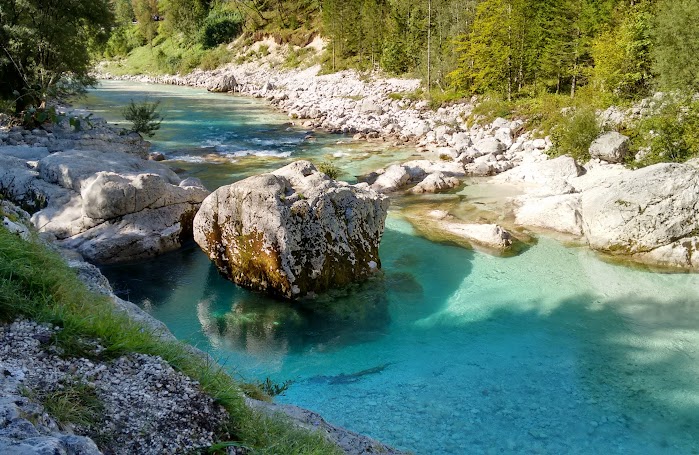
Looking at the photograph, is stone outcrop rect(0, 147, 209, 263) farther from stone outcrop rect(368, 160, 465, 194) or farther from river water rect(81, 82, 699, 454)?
stone outcrop rect(368, 160, 465, 194)

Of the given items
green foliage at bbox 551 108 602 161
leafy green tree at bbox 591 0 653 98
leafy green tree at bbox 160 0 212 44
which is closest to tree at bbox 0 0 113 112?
green foliage at bbox 551 108 602 161

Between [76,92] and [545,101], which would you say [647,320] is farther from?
[76,92]

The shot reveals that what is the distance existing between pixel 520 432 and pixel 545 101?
24.9 meters

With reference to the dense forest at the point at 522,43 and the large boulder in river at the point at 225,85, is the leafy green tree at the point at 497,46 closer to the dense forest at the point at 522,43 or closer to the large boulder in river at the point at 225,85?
the dense forest at the point at 522,43

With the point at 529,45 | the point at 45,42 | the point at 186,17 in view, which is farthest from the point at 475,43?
the point at 186,17

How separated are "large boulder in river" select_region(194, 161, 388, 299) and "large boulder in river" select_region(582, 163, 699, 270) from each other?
660 centimetres

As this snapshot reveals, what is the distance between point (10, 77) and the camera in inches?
959

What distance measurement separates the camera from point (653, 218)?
45.9 feet

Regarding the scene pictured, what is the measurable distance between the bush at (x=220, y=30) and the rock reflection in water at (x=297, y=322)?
7638 centimetres

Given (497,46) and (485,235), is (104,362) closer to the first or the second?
(485,235)

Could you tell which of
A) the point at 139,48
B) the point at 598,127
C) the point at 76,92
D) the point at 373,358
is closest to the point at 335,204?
the point at 373,358

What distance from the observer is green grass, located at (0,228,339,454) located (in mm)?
4234

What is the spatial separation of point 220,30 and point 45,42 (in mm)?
62545

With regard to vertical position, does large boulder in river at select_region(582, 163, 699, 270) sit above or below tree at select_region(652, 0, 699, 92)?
below
